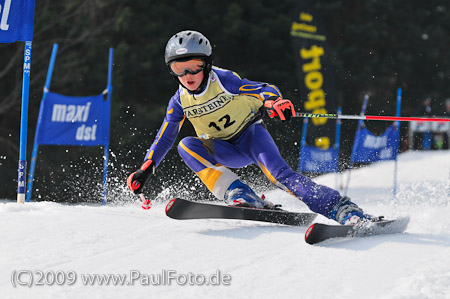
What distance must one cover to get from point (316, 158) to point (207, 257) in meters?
7.10

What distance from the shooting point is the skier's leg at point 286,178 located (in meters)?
3.63

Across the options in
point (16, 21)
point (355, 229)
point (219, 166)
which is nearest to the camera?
point (355, 229)

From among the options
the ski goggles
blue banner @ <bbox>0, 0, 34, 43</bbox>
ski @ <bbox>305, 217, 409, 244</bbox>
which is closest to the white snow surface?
ski @ <bbox>305, 217, 409, 244</bbox>

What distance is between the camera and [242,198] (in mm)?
3830

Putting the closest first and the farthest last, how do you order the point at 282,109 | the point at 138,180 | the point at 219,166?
the point at 282,109
the point at 138,180
the point at 219,166

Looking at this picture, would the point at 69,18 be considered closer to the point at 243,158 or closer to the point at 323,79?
the point at 323,79

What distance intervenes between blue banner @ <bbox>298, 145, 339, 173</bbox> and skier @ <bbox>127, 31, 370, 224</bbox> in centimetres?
566

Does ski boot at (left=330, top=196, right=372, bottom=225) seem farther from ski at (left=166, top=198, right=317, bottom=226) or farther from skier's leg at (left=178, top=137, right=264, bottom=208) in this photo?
skier's leg at (left=178, top=137, right=264, bottom=208)

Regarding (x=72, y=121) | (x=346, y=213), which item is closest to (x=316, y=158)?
(x=72, y=121)

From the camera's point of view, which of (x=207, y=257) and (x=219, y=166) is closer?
(x=207, y=257)

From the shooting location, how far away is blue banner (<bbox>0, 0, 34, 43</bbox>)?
14.9ft

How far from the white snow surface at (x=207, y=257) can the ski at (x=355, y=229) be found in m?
0.05

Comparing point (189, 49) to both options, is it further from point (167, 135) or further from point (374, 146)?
point (374, 146)

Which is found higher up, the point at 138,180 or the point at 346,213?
the point at 138,180
